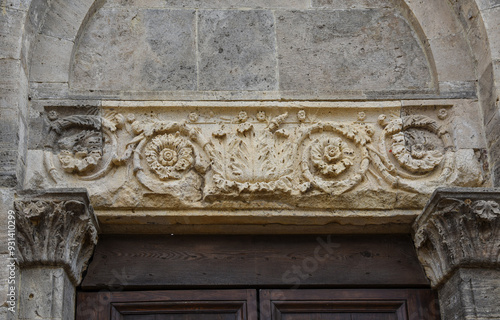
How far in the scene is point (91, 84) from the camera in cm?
435

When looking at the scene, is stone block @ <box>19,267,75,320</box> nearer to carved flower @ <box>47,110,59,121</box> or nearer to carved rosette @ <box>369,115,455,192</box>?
carved flower @ <box>47,110,59,121</box>

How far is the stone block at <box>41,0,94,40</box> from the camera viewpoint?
4371 millimetres

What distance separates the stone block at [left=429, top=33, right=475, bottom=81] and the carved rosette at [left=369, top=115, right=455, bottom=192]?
34 cm

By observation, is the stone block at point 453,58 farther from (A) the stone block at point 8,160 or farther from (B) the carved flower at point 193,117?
(A) the stone block at point 8,160

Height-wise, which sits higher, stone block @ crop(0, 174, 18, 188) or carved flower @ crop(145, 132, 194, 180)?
carved flower @ crop(145, 132, 194, 180)

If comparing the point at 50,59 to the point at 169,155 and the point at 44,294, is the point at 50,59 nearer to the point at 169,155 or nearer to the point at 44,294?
the point at 169,155

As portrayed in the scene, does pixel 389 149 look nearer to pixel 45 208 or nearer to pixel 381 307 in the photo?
pixel 381 307

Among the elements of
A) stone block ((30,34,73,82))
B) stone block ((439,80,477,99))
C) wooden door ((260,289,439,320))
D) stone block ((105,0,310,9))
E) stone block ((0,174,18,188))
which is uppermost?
stone block ((105,0,310,9))

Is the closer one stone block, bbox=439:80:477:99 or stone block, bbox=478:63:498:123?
stone block, bbox=478:63:498:123

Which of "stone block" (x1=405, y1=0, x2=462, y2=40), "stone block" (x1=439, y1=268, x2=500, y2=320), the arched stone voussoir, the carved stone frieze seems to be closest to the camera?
"stone block" (x1=439, y1=268, x2=500, y2=320)

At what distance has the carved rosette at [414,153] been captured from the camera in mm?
4168

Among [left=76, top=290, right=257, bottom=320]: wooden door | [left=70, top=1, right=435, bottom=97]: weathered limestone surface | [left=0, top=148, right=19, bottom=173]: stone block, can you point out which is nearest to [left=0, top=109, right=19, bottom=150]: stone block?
[left=0, top=148, right=19, bottom=173]: stone block

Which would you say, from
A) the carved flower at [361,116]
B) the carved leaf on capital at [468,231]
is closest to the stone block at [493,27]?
the carved flower at [361,116]

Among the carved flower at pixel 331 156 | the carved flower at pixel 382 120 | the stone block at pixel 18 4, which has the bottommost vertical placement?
the carved flower at pixel 331 156
